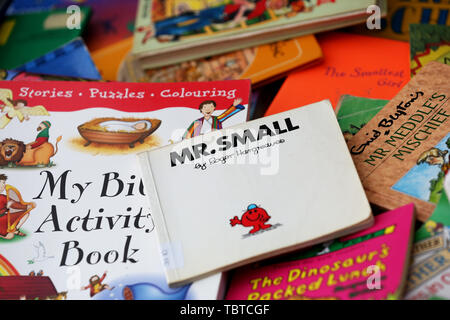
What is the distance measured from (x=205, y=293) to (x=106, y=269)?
207mm

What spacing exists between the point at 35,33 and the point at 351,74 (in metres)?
1.07

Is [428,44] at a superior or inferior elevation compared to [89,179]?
superior

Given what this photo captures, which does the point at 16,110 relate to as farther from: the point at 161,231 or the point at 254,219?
the point at 254,219

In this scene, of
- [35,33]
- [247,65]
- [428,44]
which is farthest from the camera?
[35,33]

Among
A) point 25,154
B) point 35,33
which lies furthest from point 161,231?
point 35,33

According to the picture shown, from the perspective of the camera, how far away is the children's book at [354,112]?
0.97 m

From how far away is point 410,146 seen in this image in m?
0.89

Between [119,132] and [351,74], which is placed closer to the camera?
[119,132]

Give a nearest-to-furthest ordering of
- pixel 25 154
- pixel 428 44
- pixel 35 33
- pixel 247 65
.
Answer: pixel 25 154
pixel 428 44
pixel 247 65
pixel 35 33

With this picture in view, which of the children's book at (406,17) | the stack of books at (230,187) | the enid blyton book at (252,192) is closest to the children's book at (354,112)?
the stack of books at (230,187)

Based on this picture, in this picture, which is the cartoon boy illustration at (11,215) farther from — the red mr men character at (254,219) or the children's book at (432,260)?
the children's book at (432,260)

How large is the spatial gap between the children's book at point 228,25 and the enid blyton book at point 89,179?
320 mm
